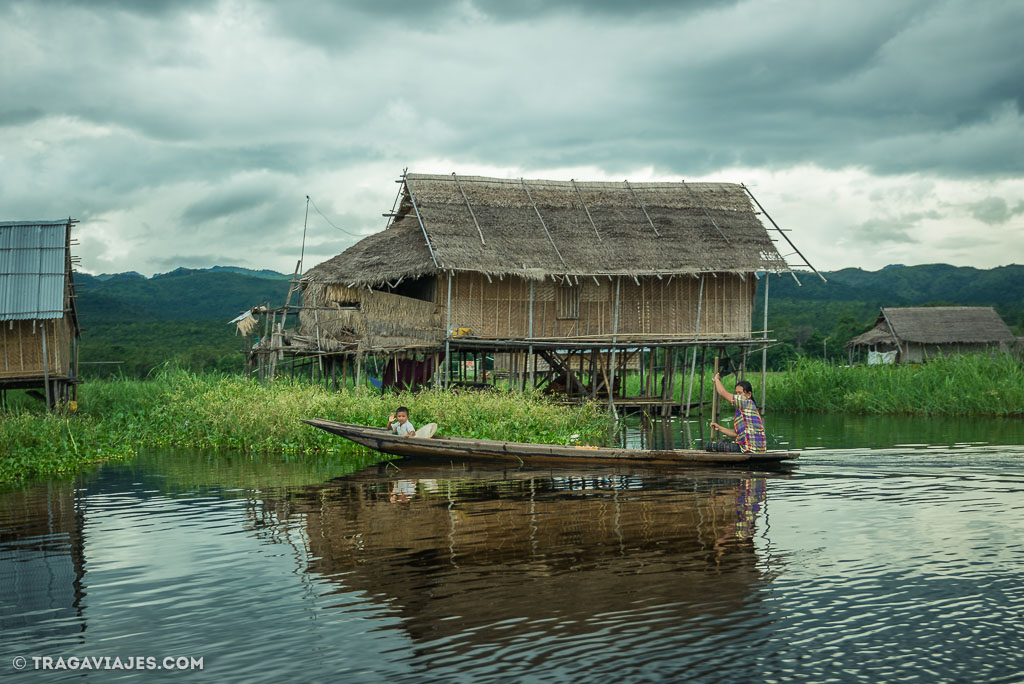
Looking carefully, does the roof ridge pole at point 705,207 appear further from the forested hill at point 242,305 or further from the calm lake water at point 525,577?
the calm lake water at point 525,577

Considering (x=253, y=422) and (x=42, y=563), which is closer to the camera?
(x=42, y=563)

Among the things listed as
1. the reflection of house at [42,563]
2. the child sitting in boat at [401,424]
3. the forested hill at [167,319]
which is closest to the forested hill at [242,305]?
the forested hill at [167,319]

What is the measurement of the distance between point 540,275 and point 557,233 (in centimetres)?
198

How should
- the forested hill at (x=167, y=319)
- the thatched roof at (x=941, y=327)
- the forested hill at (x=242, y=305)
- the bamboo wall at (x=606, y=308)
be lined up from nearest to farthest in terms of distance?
the bamboo wall at (x=606, y=308) → the forested hill at (x=167, y=319) → the forested hill at (x=242, y=305) → the thatched roof at (x=941, y=327)

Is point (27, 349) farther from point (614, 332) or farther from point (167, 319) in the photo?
point (167, 319)

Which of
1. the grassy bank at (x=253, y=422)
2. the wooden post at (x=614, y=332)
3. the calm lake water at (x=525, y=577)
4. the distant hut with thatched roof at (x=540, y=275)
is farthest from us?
the wooden post at (x=614, y=332)

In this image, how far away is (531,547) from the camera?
8.55 metres

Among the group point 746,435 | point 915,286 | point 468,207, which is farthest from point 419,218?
point 915,286

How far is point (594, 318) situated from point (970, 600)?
15910 millimetres

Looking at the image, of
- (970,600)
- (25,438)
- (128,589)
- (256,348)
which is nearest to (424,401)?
(25,438)

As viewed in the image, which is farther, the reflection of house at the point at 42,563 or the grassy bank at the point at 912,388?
the grassy bank at the point at 912,388

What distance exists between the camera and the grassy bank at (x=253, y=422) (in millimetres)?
14523

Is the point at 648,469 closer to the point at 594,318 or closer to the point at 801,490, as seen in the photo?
the point at 801,490

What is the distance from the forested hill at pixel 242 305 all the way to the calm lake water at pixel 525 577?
1278 cm
